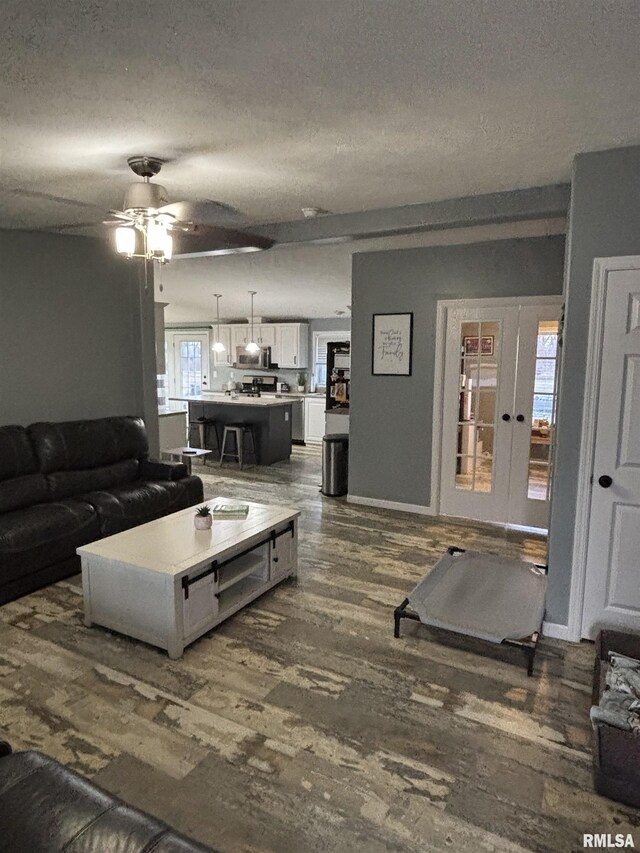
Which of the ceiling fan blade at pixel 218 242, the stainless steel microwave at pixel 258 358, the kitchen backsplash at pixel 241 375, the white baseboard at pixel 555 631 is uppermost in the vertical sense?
the ceiling fan blade at pixel 218 242

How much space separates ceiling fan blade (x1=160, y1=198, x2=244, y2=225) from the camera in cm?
350

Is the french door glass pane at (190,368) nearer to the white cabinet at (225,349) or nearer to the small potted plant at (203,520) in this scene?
the white cabinet at (225,349)

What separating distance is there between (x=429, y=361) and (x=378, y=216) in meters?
1.56

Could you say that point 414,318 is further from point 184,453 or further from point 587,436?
point 184,453

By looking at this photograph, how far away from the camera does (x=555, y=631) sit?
2832 millimetres

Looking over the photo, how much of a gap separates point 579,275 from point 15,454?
381cm

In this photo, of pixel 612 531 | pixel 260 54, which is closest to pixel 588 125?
pixel 260 54

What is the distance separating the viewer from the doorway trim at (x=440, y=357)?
4.37m

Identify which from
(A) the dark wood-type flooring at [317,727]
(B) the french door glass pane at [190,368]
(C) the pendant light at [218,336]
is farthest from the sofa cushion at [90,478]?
(B) the french door glass pane at [190,368]

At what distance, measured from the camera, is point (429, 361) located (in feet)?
15.6

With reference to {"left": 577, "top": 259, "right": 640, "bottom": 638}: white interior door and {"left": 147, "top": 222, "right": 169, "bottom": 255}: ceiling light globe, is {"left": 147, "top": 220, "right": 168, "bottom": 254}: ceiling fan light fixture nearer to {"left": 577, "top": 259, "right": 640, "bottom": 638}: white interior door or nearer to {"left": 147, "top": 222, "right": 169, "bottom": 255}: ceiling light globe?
{"left": 147, "top": 222, "right": 169, "bottom": 255}: ceiling light globe

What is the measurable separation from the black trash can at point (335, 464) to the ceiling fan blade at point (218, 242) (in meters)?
2.24

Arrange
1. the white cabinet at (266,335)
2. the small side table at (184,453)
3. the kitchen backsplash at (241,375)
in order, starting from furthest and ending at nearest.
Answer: the kitchen backsplash at (241,375) < the white cabinet at (266,335) < the small side table at (184,453)

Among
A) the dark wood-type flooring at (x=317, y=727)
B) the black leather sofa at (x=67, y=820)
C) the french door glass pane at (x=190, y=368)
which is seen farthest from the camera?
the french door glass pane at (x=190, y=368)
